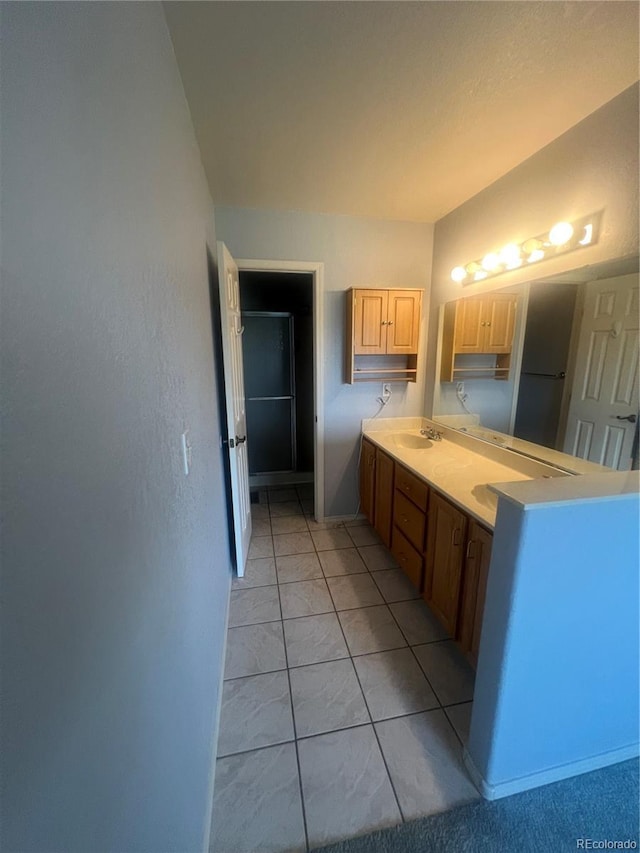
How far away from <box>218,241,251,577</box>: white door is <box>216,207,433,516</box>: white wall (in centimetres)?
34

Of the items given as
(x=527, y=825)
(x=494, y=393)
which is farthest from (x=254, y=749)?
(x=494, y=393)

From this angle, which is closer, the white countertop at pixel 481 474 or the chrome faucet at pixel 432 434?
the white countertop at pixel 481 474

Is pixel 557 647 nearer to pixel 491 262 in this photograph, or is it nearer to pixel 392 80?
pixel 491 262

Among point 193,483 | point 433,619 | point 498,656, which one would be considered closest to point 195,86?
point 193,483

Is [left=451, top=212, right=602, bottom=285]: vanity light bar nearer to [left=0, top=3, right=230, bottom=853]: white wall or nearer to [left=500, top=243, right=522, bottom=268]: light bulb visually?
[left=500, top=243, right=522, bottom=268]: light bulb

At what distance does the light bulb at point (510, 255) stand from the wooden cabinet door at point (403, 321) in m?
0.62

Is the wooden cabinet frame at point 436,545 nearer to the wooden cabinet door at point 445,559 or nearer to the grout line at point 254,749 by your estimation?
the wooden cabinet door at point 445,559

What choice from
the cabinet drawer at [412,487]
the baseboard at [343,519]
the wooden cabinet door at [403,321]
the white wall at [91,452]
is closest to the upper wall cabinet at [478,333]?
the wooden cabinet door at [403,321]

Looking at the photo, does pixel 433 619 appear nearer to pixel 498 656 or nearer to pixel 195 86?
pixel 498 656

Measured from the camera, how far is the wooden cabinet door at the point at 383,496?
2266mm

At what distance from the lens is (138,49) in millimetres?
750

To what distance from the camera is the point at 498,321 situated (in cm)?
198

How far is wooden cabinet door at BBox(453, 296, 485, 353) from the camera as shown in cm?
213

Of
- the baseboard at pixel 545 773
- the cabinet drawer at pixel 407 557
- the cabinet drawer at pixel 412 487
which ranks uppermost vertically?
the cabinet drawer at pixel 412 487
